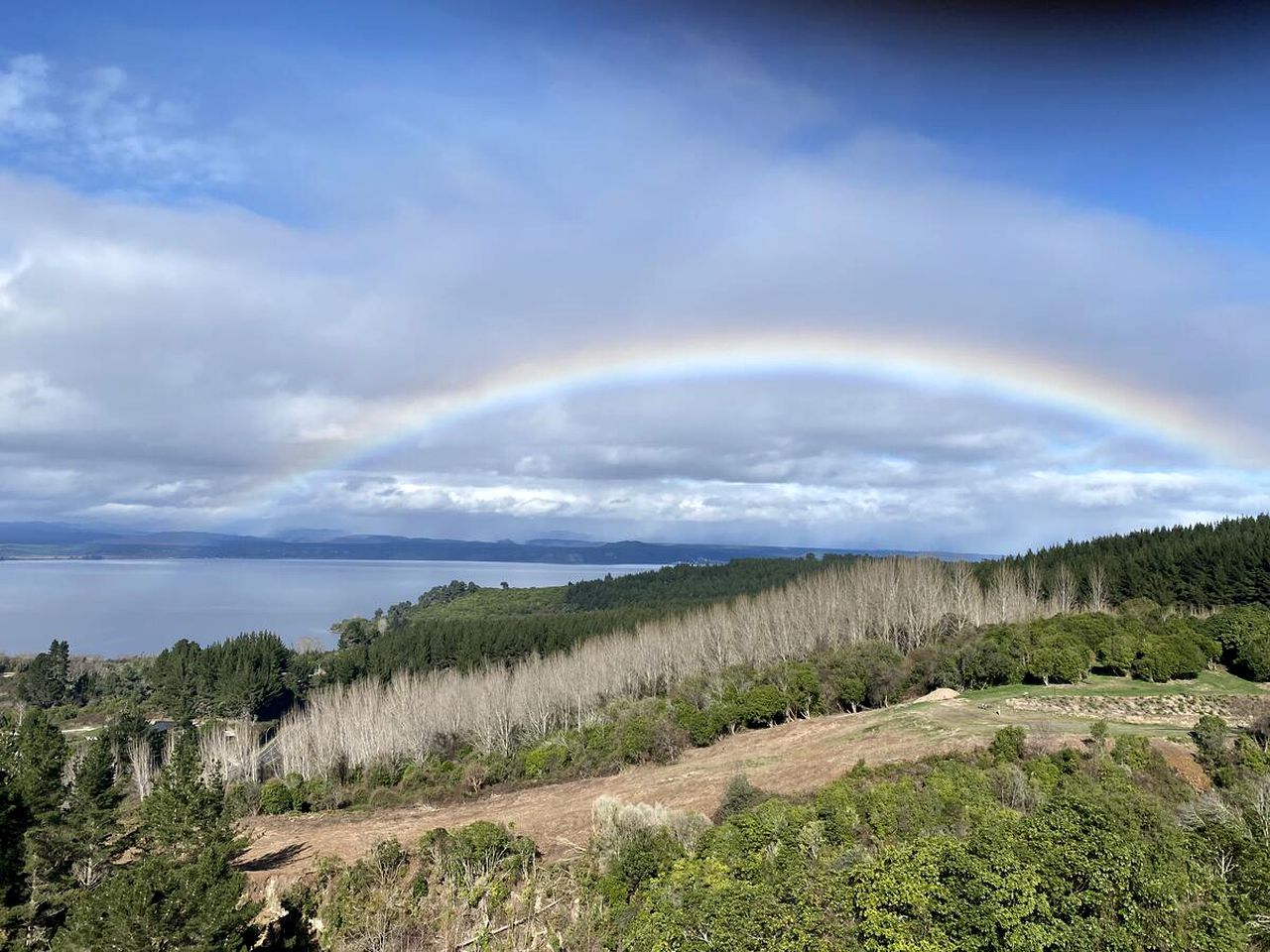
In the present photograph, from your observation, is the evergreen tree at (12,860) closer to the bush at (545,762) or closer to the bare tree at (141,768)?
the bush at (545,762)

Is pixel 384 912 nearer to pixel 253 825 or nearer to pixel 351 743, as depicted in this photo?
pixel 253 825

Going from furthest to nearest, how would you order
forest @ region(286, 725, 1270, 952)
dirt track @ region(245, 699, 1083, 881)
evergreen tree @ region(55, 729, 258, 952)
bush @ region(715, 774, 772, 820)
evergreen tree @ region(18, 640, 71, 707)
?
evergreen tree @ region(18, 640, 71, 707), dirt track @ region(245, 699, 1083, 881), bush @ region(715, 774, 772, 820), evergreen tree @ region(55, 729, 258, 952), forest @ region(286, 725, 1270, 952)

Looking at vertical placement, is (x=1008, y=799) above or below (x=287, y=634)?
above

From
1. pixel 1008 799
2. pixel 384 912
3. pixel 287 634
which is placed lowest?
pixel 287 634

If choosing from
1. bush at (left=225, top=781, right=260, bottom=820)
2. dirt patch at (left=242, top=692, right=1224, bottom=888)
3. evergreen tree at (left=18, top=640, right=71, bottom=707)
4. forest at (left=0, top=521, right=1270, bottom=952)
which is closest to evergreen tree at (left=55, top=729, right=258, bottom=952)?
forest at (left=0, top=521, right=1270, bottom=952)

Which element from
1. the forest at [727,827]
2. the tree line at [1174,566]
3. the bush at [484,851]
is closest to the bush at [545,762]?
the forest at [727,827]

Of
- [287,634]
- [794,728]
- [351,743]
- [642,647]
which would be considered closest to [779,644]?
[642,647]

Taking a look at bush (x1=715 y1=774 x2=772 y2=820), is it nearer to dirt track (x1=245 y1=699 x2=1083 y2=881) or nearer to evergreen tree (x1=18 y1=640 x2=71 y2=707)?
dirt track (x1=245 y1=699 x2=1083 y2=881)

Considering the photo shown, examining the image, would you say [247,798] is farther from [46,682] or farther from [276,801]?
[46,682]
